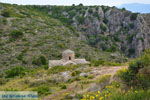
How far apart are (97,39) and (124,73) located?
10988 centimetres

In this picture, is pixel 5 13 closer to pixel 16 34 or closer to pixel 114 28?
pixel 16 34

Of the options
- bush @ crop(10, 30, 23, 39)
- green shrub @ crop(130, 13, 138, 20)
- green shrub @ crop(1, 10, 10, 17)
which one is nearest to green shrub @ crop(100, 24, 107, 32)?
green shrub @ crop(130, 13, 138, 20)

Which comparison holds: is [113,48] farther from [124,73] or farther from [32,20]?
[124,73]

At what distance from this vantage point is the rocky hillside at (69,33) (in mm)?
72062

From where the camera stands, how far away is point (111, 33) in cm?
13700

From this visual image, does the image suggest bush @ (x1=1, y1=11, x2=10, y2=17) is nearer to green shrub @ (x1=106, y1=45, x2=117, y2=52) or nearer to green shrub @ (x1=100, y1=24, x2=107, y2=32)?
green shrub @ (x1=106, y1=45, x2=117, y2=52)

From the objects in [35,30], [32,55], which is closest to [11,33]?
[35,30]

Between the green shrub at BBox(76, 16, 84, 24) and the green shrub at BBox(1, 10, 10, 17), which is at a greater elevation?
the green shrub at BBox(1, 10, 10, 17)

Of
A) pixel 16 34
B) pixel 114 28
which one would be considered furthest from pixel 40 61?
pixel 114 28

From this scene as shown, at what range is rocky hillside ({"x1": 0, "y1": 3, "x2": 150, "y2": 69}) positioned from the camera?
236ft

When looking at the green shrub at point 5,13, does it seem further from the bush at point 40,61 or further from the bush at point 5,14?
the bush at point 40,61

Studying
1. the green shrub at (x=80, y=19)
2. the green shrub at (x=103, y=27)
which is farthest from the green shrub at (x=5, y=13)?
the green shrub at (x=103, y=27)

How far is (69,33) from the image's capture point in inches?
3829

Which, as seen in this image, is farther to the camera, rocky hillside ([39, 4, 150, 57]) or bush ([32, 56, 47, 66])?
rocky hillside ([39, 4, 150, 57])
